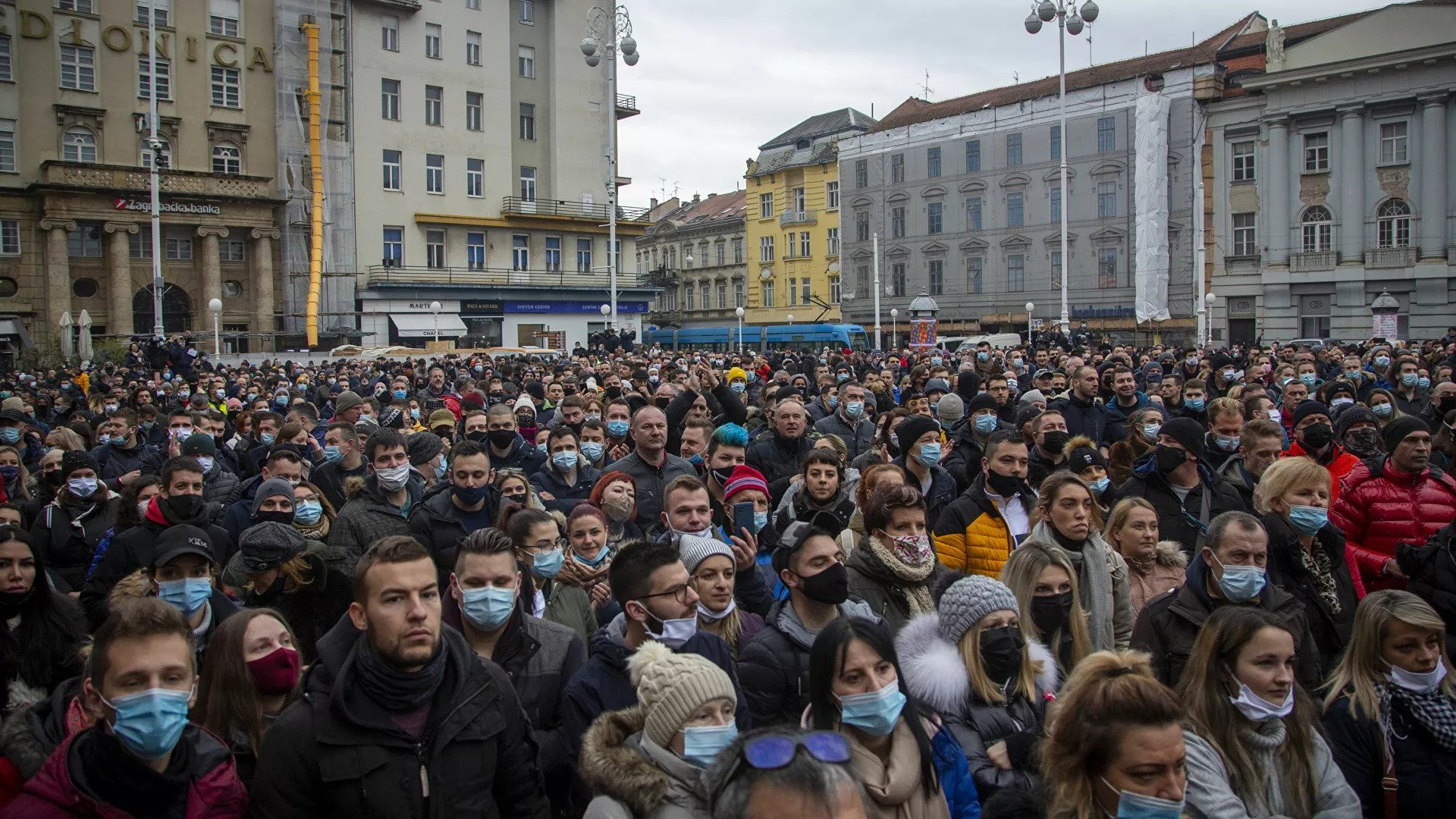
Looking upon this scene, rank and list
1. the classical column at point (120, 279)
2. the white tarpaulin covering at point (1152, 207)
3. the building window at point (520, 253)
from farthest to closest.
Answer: the building window at point (520, 253) < the white tarpaulin covering at point (1152, 207) < the classical column at point (120, 279)

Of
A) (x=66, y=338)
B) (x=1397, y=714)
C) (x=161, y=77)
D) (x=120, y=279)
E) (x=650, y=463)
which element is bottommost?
(x=1397, y=714)

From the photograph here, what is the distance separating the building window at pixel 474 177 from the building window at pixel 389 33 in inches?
247

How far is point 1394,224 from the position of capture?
145 ft

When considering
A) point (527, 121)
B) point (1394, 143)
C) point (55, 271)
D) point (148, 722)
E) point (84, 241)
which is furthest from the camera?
point (527, 121)

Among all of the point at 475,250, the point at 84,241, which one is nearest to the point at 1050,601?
the point at 84,241

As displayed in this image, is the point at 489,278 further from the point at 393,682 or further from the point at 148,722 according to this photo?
the point at 393,682

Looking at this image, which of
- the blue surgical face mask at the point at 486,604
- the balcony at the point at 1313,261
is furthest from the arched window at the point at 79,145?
the balcony at the point at 1313,261

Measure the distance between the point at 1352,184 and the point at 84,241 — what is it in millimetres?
53880

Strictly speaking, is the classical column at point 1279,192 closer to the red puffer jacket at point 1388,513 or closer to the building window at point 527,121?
the building window at point 527,121

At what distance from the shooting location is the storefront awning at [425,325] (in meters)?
49.6

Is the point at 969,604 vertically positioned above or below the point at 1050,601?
above

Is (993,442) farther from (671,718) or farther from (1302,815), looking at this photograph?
(671,718)

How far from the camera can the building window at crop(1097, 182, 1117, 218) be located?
51375mm

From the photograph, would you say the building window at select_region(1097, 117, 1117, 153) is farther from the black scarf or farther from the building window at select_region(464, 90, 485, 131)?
the black scarf
